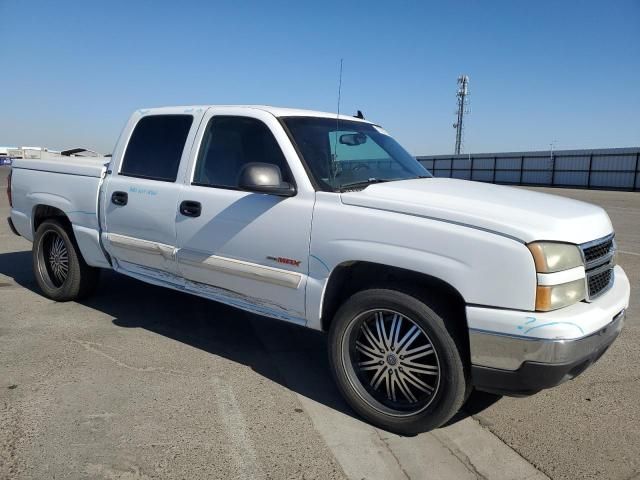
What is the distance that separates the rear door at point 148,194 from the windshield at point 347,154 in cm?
101

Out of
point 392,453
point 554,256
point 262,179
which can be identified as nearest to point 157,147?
point 262,179

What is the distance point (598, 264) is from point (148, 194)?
3.31 metres

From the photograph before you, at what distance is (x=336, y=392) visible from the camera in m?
3.66

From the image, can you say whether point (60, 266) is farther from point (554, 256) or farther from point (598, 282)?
point (598, 282)

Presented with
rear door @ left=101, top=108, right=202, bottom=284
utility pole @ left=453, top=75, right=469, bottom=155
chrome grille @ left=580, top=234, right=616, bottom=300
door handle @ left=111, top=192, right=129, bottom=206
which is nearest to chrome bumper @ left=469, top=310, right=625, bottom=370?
chrome grille @ left=580, top=234, right=616, bottom=300

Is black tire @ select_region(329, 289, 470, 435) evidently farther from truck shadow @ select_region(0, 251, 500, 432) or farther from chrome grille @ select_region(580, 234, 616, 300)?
chrome grille @ select_region(580, 234, 616, 300)

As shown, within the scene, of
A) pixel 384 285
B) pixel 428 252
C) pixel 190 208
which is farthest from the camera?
pixel 190 208

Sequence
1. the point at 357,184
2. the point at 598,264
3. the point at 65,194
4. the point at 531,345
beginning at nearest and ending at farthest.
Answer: the point at 531,345 → the point at 598,264 → the point at 357,184 → the point at 65,194

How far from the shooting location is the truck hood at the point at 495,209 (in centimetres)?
276

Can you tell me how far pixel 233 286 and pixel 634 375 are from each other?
3.07 metres

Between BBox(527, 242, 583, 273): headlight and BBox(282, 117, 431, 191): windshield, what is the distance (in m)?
1.28

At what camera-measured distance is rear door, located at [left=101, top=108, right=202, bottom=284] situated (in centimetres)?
420

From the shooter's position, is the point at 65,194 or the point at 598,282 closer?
the point at 598,282

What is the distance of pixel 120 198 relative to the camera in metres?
4.53
